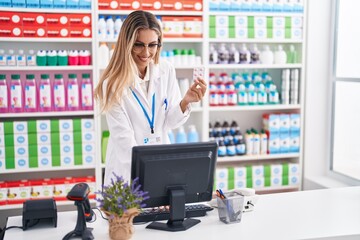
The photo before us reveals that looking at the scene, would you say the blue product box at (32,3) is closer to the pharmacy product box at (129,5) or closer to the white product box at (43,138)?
the pharmacy product box at (129,5)

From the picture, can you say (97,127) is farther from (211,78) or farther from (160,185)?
(160,185)

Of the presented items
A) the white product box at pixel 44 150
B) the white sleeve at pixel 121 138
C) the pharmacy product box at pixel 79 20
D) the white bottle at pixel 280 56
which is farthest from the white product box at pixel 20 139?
the white bottle at pixel 280 56

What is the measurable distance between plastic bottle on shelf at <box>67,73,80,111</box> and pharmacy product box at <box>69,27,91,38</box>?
1.13ft

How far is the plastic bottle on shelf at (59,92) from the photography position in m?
4.07

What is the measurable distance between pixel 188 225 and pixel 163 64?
43.6 inches

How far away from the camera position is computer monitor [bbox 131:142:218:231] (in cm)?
212

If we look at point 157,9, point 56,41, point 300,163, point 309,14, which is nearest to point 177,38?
point 157,9

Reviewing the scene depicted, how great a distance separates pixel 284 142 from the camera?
4.73 metres

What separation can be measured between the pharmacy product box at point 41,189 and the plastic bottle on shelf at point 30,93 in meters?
0.66

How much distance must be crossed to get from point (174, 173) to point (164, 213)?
281 millimetres

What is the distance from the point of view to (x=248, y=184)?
183 inches

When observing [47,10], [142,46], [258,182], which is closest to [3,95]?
[47,10]

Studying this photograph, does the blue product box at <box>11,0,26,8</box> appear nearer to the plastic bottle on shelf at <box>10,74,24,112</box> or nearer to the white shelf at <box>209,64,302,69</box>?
the plastic bottle on shelf at <box>10,74,24,112</box>

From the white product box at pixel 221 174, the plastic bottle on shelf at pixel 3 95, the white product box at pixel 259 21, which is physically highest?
the white product box at pixel 259 21
